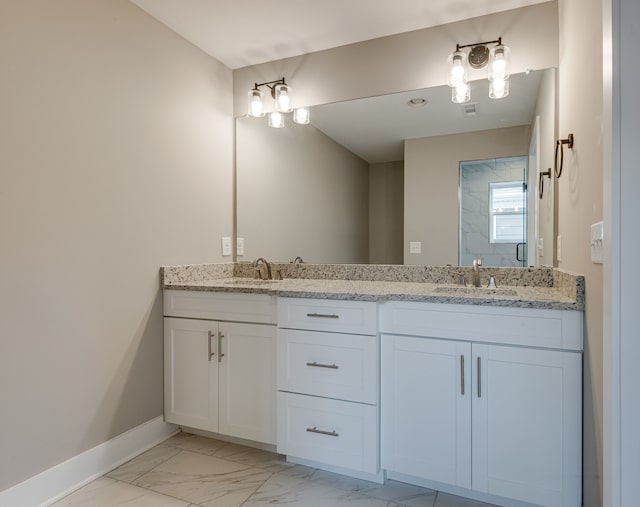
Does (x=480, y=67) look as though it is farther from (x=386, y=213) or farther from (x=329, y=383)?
(x=329, y=383)

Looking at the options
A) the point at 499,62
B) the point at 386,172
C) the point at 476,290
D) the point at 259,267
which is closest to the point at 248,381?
the point at 259,267

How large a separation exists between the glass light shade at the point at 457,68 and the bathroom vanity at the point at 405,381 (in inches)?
42.8

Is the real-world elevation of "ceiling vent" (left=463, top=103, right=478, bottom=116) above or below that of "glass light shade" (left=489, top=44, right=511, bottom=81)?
below

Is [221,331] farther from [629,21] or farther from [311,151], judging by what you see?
[629,21]

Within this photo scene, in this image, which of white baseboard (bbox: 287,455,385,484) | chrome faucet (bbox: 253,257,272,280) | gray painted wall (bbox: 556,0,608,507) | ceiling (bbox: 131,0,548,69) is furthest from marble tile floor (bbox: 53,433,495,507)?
ceiling (bbox: 131,0,548,69)

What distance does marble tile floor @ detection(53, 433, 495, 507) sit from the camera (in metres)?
1.61

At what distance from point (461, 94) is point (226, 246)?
1.72m

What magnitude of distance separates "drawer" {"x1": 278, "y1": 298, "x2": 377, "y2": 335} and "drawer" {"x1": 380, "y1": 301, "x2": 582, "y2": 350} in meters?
0.07

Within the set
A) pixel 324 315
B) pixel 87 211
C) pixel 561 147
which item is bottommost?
pixel 324 315

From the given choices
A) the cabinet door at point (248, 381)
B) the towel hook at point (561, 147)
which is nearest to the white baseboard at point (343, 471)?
the cabinet door at point (248, 381)

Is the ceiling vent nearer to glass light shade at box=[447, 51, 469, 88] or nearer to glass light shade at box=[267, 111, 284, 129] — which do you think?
glass light shade at box=[447, 51, 469, 88]

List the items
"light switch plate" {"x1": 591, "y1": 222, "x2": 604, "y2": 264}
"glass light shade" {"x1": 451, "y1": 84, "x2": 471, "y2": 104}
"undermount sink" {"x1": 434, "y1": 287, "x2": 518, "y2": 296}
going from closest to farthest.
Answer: "light switch plate" {"x1": 591, "y1": 222, "x2": 604, "y2": 264}
"undermount sink" {"x1": 434, "y1": 287, "x2": 518, "y2": 296}
"glass light shade" {"x1": 451, "y1": 84, "x2": 471, "y2": 104}

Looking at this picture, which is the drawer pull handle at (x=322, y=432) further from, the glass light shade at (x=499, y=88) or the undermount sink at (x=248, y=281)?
the glass light shade at (x=499, y=88)

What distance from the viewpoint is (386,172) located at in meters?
2.37
